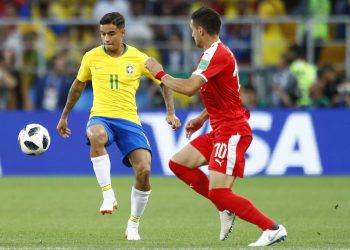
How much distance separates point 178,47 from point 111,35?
11.4 meters

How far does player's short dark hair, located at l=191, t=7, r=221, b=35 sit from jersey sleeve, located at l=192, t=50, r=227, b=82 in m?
0.29

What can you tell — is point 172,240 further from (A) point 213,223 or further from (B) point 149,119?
(B) point 149,119

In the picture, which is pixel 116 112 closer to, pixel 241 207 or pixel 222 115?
pixel 222 115

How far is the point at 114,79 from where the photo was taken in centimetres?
1104

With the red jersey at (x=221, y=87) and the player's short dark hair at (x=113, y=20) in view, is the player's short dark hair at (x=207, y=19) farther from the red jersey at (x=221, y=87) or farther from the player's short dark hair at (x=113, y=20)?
the player's short dark hair at (x=113, y=20)

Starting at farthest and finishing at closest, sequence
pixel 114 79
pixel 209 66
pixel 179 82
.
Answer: pixel 114 79 → pixel 209 66 → pixel 179 82

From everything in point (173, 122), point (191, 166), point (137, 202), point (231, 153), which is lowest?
point (137, 202)

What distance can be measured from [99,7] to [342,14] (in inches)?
216

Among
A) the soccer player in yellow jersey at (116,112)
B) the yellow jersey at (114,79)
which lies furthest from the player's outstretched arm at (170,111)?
the yellow jersey at (114,79)

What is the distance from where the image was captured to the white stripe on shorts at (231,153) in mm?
9844

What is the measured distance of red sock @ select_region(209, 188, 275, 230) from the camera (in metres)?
9.69

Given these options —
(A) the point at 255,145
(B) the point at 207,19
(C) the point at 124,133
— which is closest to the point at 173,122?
(C) the point at 124,133

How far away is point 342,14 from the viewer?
23.3 m

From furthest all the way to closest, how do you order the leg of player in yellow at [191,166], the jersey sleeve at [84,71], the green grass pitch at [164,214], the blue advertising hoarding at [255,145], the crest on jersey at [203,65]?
the blue advertising hoarding at [255,145]
the jersey sleeve at [84,71]
the leg of player in yellow at [191,166]
the green grass pitch at [164,214]
the crest on jersey at [203,65]
